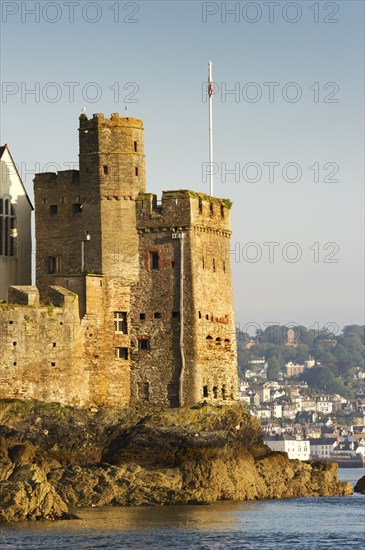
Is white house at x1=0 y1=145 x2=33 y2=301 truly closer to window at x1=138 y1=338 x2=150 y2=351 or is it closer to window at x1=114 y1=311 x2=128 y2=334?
window at x1=114 y1=311 x2=128 y2=334

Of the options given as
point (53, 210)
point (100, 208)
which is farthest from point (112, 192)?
point (53, 210)

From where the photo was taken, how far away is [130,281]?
98312mm

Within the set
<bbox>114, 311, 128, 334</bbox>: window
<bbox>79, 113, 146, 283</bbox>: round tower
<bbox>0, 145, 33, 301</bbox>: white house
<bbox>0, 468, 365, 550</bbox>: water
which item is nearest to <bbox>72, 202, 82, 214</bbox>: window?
<bbox>79, 113, 146, 283</bbox>: round tower

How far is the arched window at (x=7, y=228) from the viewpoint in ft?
345

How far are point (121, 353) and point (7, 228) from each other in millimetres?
12361

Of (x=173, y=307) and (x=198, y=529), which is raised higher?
(x=173, y=307)

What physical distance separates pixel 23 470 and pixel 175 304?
15605mm

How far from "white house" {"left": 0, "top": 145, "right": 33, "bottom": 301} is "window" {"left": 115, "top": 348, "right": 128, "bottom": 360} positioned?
31.4ft

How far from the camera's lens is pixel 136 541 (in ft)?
257

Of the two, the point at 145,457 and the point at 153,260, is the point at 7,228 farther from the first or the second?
the point at 145,457

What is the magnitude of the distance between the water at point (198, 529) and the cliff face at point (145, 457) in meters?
1.47

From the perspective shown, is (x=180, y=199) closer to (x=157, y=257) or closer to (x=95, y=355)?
(x=157, y=257)

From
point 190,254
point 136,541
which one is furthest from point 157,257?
point 136,541

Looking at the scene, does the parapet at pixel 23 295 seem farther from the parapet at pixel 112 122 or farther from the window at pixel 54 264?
the parapet at pixel 112 122
